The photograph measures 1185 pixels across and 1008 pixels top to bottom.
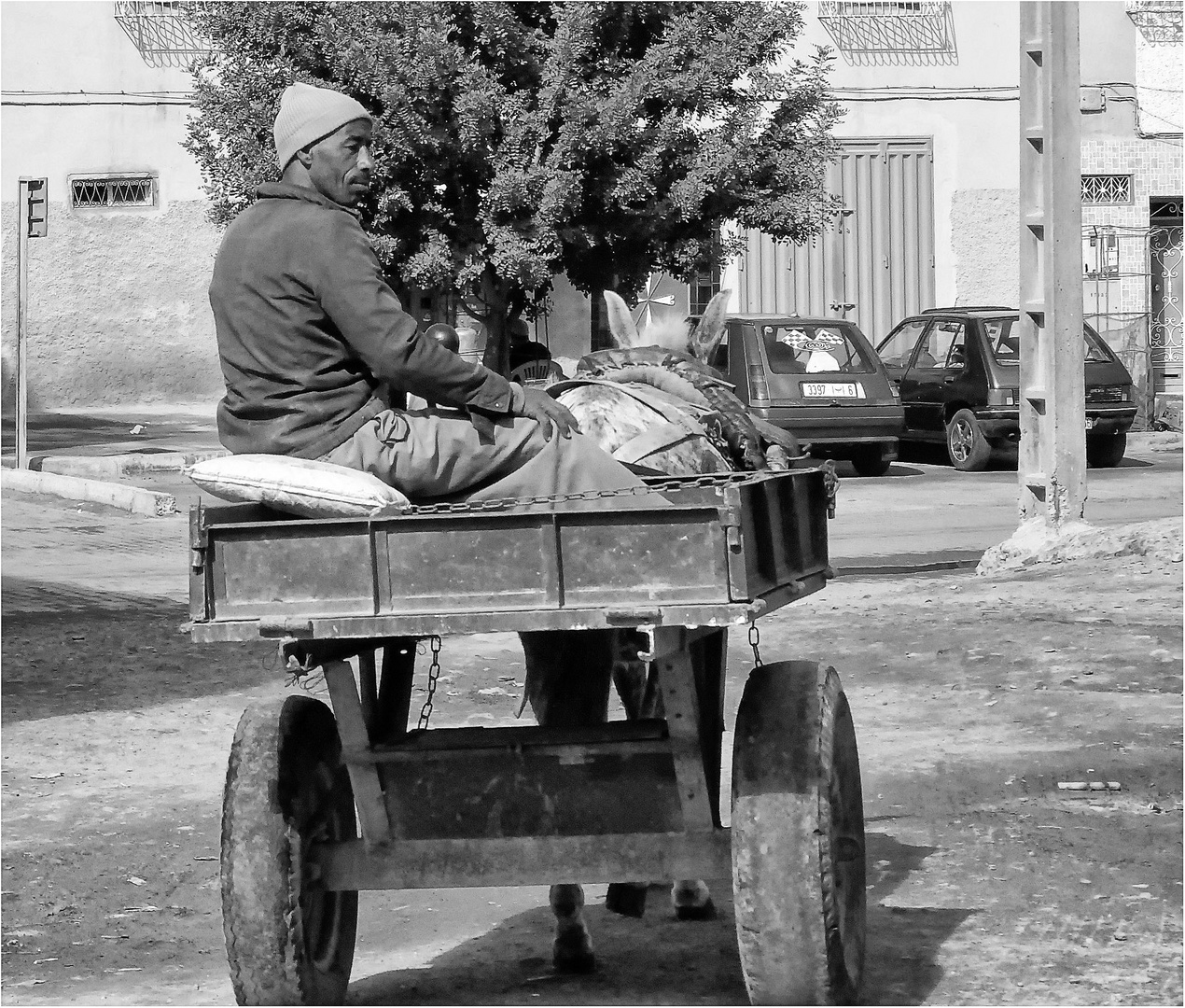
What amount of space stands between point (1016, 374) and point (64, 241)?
15.4m

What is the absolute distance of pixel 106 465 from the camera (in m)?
19.3

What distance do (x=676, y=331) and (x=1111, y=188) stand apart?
25.5 meters

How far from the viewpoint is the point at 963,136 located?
2888 cm

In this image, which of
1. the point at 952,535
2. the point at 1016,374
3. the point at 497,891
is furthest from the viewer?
the point at 1016,374

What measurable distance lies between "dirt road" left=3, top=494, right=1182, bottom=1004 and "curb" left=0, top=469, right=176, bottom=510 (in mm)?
4572

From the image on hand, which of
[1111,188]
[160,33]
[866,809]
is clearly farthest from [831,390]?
[160,33]

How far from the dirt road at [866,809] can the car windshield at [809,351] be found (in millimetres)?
7354

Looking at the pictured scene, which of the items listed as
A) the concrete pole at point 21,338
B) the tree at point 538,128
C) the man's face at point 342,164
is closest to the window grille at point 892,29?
the tree at point 538,128

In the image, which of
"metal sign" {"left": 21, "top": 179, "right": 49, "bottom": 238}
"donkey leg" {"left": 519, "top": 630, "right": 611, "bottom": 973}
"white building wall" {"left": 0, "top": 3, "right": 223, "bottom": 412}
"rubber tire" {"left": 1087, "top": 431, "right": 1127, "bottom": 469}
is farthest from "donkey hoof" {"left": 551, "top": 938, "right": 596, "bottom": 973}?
"white building wall" {"left": 0, "top": 3, "right": 223, "bottom": 412}

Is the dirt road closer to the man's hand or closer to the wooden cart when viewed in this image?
the wooden cart

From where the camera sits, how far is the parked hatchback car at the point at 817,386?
1836 centimetres

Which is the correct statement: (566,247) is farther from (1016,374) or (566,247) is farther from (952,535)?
(952,535)

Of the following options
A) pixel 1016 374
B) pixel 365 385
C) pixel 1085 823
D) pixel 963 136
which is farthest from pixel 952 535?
pixel 963 136

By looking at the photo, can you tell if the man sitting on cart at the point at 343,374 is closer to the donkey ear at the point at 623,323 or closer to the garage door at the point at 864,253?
the donkey ear at the point at 623,323
